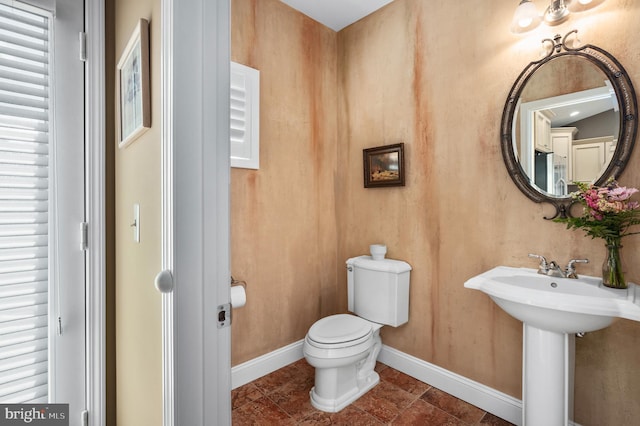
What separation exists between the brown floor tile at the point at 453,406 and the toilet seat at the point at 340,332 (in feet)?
1.81

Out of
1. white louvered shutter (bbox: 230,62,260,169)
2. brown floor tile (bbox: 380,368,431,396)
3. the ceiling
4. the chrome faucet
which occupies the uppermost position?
the ceiling

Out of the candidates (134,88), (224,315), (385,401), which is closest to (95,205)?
(134,88)

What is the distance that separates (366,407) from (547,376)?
3.30 feet

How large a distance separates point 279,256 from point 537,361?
1.66 meters

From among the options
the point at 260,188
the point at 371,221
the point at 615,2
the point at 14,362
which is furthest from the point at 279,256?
the point at 615,2

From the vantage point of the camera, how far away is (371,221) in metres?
2.51

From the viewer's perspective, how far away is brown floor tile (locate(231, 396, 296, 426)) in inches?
70.4

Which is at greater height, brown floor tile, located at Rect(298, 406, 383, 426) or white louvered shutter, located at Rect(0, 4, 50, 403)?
white louvered shutter, located at Rect(0, 4, 50, 403)

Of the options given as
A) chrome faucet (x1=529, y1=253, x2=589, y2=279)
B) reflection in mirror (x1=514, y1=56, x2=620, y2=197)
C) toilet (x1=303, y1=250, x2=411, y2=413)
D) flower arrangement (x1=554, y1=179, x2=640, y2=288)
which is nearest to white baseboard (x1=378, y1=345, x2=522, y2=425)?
toilet (x1=303, y1=250, x2=411, y2=413)

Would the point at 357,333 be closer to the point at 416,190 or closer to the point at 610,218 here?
the point at 416,190

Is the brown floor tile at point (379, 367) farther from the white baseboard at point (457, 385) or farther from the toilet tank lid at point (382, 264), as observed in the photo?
the toilet tank lid at point (382, 264)

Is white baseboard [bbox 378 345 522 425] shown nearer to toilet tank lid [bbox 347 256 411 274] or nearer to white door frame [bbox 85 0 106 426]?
toilet tank lid [bbox 347 256 411 274]

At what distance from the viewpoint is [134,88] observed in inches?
42.3

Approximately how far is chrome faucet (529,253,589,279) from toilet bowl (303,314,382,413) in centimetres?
104
